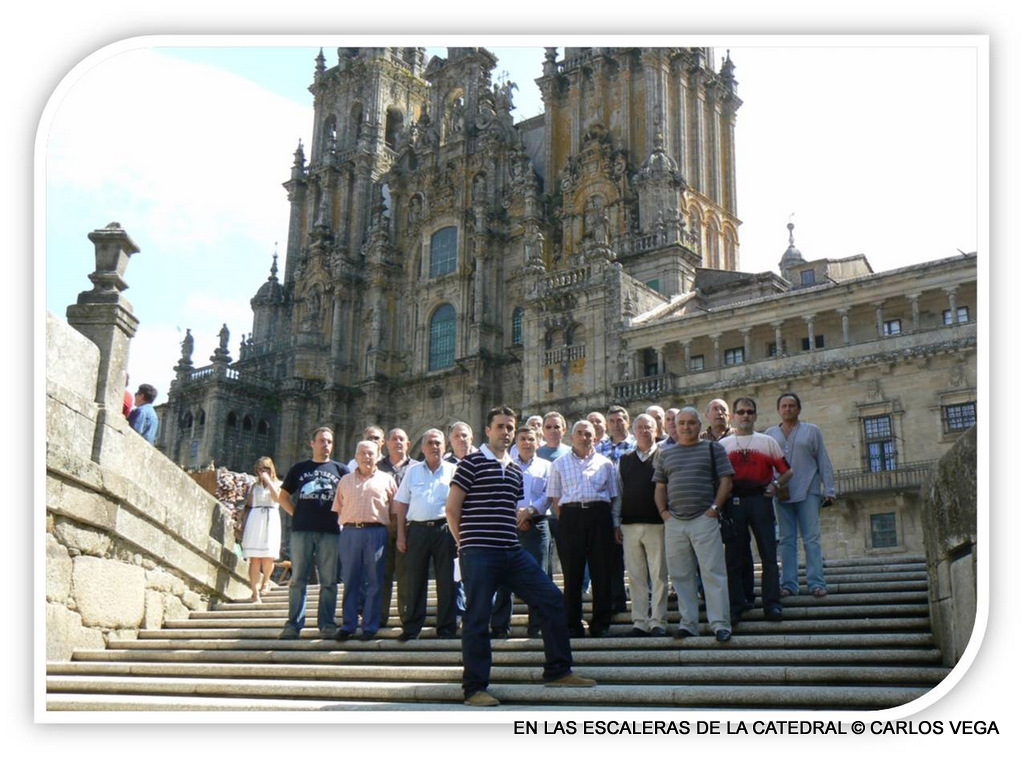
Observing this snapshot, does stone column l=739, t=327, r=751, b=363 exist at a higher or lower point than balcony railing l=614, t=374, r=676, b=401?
higher

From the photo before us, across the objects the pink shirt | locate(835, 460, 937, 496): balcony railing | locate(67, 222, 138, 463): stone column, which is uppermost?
locate(67, 222, 138, 463): stone column

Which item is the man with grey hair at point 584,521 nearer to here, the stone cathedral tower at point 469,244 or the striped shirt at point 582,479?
the striped shirt at point 582,479

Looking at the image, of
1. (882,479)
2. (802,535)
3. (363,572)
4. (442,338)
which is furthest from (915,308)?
(442,338)

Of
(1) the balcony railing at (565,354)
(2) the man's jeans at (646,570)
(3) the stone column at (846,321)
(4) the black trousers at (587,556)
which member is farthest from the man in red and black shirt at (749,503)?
(1) the balcony railing at (565,354)

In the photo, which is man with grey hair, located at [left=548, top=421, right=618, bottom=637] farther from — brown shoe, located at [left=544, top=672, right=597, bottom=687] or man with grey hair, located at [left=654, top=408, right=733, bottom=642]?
brown shoe, located at [left=544, top=672, right=597, bottom=687]

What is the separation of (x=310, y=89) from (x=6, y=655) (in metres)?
50.3

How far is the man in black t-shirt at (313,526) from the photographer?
10656 millimetres

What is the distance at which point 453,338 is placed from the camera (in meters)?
44.2

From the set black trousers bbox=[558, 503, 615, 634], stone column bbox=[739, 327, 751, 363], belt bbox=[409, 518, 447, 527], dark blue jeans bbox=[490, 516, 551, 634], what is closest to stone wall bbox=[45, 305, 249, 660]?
belt bbox=[409, 518, 447, 527]

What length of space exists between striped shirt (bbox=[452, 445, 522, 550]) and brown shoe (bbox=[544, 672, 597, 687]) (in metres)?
1.08

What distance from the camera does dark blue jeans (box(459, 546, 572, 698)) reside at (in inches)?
297

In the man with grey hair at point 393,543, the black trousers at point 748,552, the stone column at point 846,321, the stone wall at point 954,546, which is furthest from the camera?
the stone column at point 846,321
